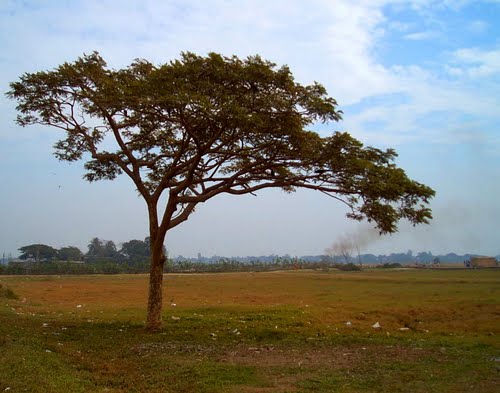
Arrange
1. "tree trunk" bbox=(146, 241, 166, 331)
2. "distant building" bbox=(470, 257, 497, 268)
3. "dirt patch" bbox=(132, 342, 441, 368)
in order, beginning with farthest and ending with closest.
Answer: "distant building" bbox=(470, 257, 497, 268) < "tree trunk" bbox=(146, 241, 166, 331) < "dirt patch" bbox=(132, 342, 441, 368)

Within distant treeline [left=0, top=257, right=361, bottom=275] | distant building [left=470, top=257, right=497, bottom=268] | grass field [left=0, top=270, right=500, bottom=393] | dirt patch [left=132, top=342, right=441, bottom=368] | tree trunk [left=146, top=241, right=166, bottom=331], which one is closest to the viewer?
grass field [left=0, top=270, right=500, bottom=393]

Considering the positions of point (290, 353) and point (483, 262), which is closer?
point (290, 353)

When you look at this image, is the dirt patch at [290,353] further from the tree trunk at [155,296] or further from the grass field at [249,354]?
the tree trunk at [155,296]

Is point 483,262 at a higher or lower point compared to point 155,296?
higher

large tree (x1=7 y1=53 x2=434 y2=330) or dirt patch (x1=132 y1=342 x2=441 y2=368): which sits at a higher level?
large tree (x1=7 y1=53 x2=434 y2=330)

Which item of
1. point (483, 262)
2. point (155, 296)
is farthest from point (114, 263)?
point (155, 296)

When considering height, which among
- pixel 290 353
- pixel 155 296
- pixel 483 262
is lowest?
pixel 290 353

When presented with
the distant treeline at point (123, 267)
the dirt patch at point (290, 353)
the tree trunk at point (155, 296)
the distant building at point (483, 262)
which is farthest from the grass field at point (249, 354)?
the distant building at point (483, 262)

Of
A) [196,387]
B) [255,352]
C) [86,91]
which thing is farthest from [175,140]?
[196,387]

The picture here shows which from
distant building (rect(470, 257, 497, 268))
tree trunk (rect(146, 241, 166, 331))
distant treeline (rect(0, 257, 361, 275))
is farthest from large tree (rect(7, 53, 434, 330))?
distant building (rect(470, 257, 497, 268))

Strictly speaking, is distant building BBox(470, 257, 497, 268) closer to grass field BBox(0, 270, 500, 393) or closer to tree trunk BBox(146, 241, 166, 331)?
grass field BBox(0, 270, 500, 393)

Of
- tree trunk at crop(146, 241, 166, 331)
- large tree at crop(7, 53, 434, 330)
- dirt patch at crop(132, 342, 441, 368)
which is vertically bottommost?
dirt patch at crop(132, 342, 441, 368)

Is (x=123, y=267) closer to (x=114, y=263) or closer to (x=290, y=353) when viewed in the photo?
(x=114, y=263)

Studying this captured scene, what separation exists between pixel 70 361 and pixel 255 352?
4447 mm
